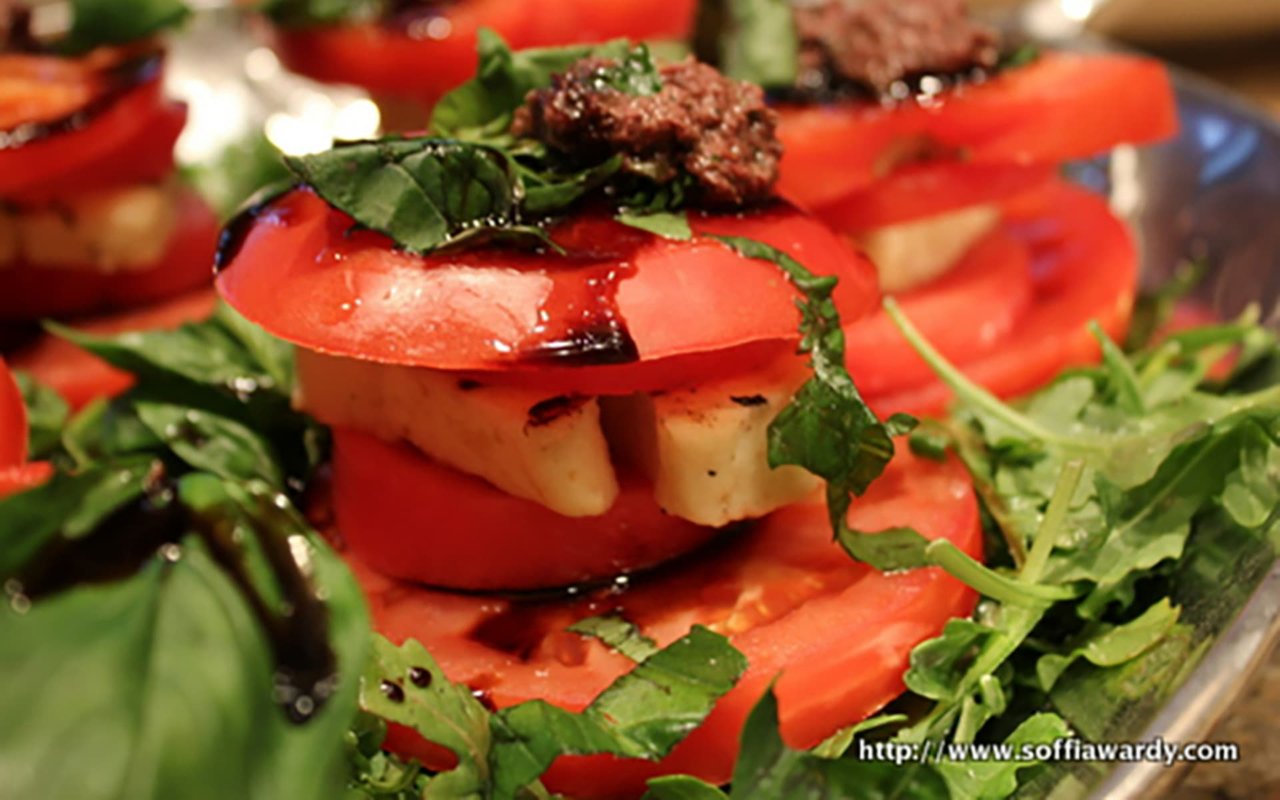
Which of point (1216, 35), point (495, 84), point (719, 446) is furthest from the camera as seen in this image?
point (1216, 35)

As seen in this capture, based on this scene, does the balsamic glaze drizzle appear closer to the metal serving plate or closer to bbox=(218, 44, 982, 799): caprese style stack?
the metal serving plate

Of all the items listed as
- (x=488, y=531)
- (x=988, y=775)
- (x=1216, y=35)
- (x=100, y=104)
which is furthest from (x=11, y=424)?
(x=1216, y=35)

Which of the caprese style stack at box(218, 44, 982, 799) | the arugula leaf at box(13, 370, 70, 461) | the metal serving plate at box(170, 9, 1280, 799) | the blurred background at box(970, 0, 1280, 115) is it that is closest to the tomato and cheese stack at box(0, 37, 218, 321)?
the arugula leaf at box(13, 370, 70, 461)

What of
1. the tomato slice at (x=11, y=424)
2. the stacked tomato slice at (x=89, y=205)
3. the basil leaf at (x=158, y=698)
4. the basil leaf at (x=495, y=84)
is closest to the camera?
the basil leaf at (x=158, y=698)

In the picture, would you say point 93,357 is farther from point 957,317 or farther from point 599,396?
point 957,317

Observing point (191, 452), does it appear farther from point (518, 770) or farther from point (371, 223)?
point (518, 770)

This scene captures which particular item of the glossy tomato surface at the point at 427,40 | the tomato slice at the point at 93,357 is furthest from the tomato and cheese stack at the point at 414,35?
the tomato slice at the point at 93,357

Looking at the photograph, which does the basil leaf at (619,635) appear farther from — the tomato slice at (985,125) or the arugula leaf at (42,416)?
the arugula leaf at (42,416)

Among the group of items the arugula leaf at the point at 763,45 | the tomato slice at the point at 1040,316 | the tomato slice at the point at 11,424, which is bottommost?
the tomato slice at the point at 1040,316
